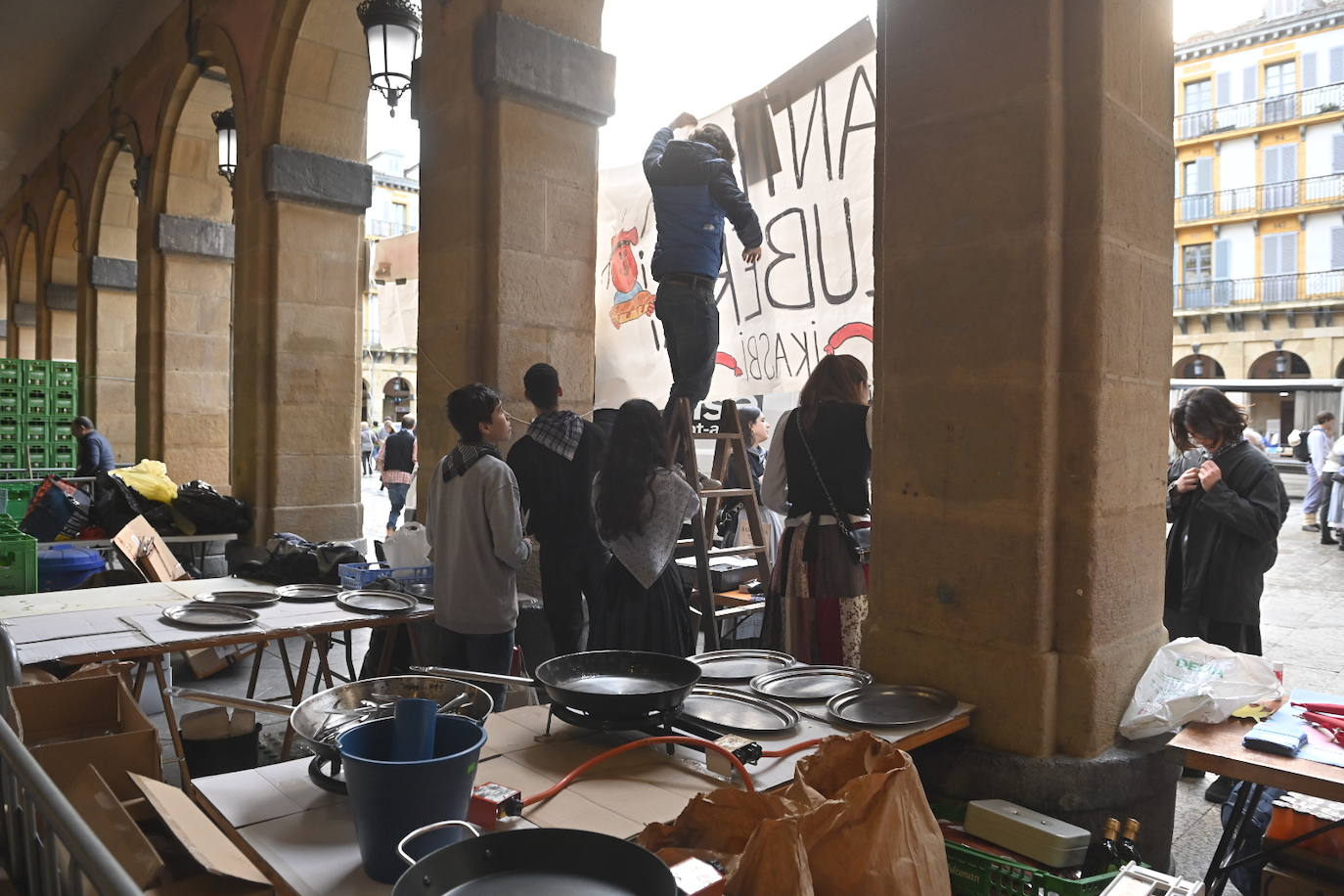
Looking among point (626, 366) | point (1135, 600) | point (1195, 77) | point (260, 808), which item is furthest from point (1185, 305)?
point (260, 808)

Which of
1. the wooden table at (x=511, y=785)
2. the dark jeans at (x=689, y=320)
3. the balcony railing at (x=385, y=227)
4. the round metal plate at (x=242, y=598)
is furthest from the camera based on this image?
the balcony railing at (x=385, y=227)

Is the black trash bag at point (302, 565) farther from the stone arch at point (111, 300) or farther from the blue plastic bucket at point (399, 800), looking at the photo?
the stone arch at point (111, 300)

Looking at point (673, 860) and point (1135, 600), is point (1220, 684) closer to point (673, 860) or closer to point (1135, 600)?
point (1135, 600)

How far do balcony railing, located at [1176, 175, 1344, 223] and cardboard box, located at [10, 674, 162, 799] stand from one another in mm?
32509

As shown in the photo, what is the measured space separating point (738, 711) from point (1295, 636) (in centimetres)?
607

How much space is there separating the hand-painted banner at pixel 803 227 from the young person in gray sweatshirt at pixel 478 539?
1859mm

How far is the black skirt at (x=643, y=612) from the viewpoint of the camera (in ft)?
12.5

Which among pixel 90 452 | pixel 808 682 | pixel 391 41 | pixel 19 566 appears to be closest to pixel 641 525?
pixel 808 682

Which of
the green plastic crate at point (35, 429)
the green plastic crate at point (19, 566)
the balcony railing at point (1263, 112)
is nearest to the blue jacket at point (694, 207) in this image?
the green plastic crate at point (19, 566)

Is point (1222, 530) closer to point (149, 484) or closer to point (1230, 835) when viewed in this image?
point (1230, 835)

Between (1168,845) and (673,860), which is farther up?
(673,860)

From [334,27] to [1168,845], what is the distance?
23.1 feet

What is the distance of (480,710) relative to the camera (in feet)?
6.98

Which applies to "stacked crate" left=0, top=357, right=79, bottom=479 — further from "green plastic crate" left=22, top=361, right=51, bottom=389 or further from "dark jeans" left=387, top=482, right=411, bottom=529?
"dark jeans" left=387, top=482, right=411, bottom=529
